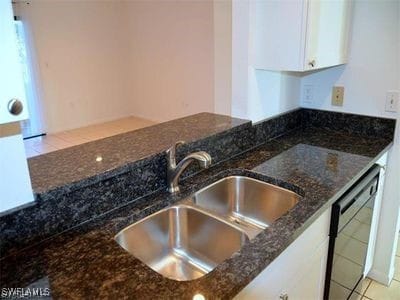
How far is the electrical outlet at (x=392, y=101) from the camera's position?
1.90 meters

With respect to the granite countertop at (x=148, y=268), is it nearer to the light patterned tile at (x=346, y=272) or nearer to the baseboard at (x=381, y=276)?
the light patterned tile at (x=346, y=272)

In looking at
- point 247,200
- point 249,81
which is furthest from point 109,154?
point 249,81

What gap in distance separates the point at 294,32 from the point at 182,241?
1066mm

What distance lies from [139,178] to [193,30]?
4.49m

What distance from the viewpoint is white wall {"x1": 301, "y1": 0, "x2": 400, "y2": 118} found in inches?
72.9

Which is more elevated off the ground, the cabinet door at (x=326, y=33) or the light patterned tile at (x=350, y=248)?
the cabinet door at (x=326, y=33)

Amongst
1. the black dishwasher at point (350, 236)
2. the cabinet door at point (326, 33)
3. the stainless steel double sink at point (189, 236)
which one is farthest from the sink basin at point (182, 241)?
the cabinet door at point (326, 33)

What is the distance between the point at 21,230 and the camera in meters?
0.99

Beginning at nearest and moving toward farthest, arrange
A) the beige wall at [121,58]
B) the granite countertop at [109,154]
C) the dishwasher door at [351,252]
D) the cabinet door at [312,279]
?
the granite countertop at [109,154]
the cabinet door at [312,279]
the dishwasher door at [351,252]
the beige wall at [121,58]

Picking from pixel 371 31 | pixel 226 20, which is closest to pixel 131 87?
pixel 226 20

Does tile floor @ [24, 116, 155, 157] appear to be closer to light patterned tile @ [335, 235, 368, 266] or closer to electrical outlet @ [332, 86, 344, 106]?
electrical outlet @ [332, 86, 344, 106]

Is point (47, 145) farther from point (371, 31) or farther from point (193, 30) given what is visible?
point (371, 31)

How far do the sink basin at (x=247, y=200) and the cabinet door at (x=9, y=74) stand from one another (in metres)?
0.84

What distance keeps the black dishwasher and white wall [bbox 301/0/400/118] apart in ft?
1.54
